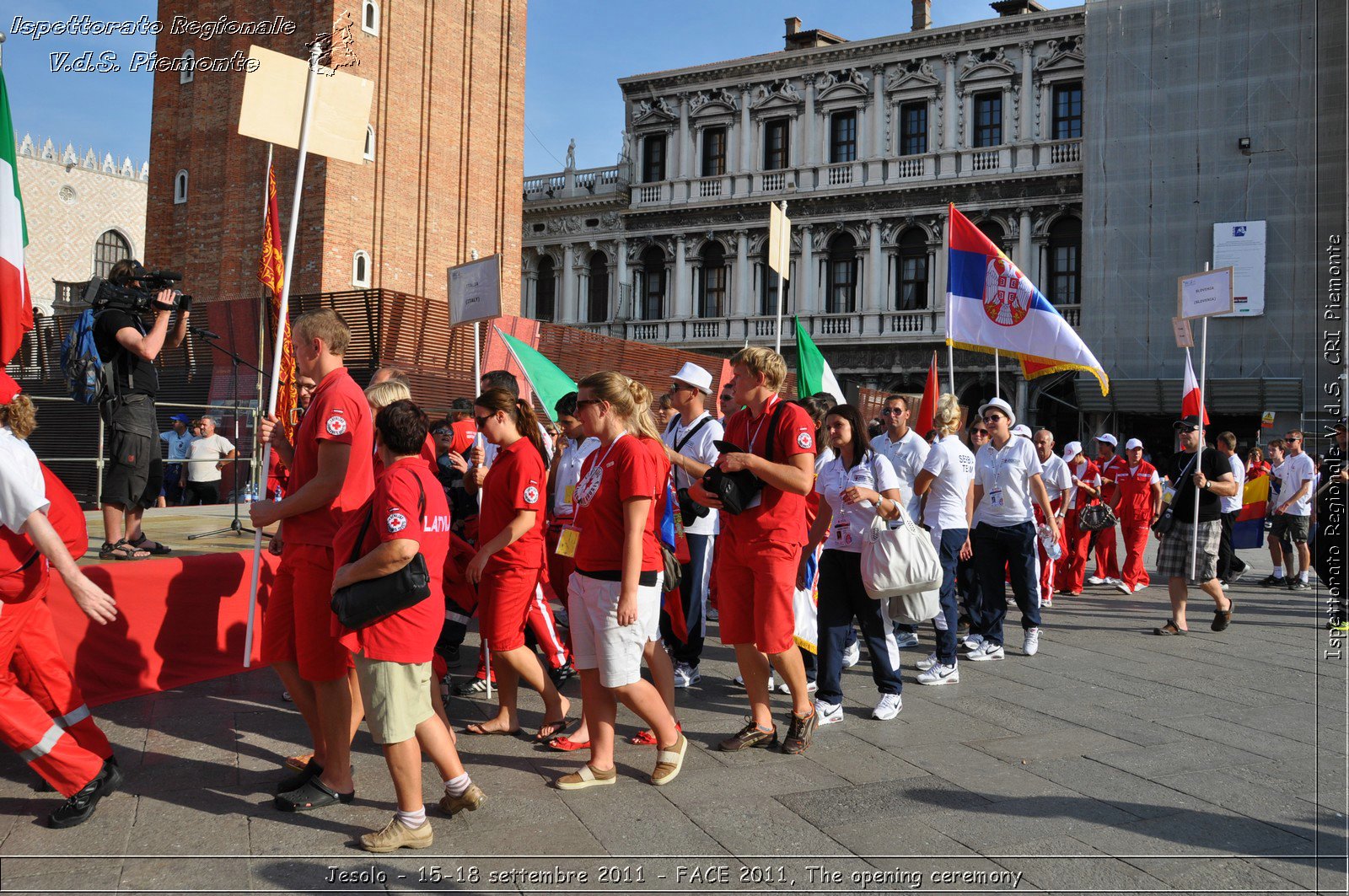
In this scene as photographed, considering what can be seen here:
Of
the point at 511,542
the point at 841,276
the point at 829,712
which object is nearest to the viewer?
the point at 511,542

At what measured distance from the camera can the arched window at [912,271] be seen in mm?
33250

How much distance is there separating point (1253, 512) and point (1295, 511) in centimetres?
221

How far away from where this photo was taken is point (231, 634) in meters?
6.71

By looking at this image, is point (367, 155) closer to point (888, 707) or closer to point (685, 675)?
point (685, 675)

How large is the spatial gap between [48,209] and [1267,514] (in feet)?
168

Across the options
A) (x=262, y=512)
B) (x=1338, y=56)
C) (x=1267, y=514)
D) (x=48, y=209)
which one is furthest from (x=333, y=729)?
(x=48, y=209)

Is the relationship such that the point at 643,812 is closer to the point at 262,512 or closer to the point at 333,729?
the point at 333,729

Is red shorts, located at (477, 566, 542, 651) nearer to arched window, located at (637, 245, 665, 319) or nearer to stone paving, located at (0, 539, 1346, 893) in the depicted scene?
stone paving, located at (0, 539, 1346, 893)

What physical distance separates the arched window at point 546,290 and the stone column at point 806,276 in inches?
367

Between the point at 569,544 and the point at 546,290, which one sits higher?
the point at 546,290

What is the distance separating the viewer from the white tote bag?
5.90 m

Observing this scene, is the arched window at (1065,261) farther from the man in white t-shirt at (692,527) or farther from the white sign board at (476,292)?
the man in white t-shirt at (692,527)

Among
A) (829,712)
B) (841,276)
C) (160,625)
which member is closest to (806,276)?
(841,276)

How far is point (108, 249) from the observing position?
52.7 m
